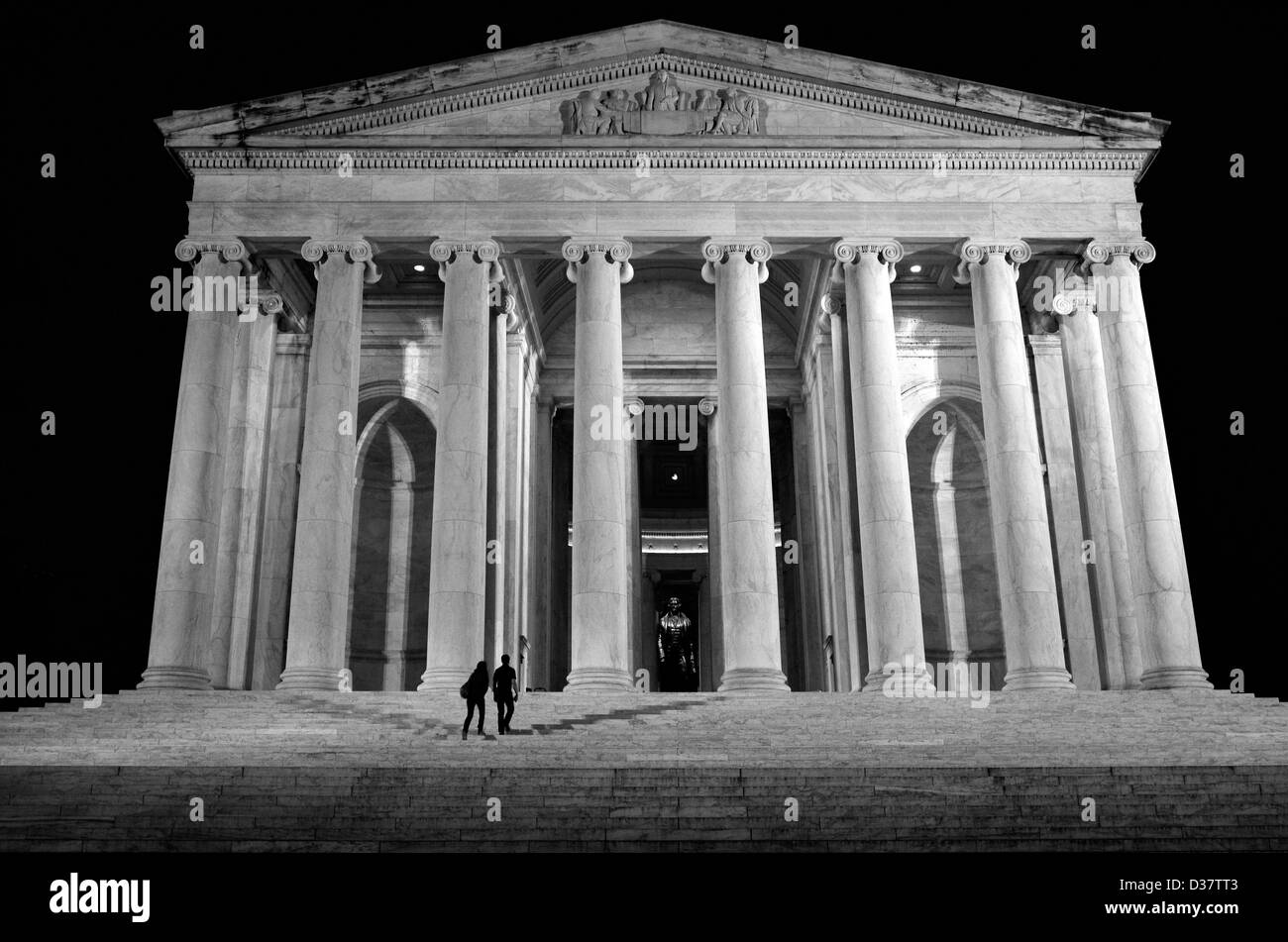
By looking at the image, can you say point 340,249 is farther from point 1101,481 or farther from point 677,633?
point 677,633

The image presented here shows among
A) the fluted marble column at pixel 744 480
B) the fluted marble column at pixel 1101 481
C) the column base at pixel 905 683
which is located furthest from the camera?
the fluted marble column at pixel 1101 481

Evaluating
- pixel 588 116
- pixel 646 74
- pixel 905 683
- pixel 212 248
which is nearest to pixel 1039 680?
pixel 905 683

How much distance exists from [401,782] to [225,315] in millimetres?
22406

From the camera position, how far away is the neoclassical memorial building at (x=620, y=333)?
37.9 meters

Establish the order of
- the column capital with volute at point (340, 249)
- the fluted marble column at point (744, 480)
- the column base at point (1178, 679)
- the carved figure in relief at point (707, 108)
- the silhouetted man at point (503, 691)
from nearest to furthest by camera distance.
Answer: the silhouetted man at point (503, 691), the column base at point (1178, 679), the fluted marble column at point (744, 480), the column capital with volute at point (340, 249), the carved figure in relief at point (707, 108)

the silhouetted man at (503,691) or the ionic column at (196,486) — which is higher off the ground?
the ionic column at (196,486)

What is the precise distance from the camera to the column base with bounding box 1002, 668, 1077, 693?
37.0 meters

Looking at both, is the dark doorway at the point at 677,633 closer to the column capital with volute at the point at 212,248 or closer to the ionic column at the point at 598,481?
the ionic column at the point at 598,481

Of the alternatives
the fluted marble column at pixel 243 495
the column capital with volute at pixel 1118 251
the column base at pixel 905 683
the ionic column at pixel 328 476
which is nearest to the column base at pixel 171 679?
the ionic column at pixel 328 476

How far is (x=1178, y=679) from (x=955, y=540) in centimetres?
1624

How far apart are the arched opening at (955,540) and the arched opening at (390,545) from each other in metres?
21.7

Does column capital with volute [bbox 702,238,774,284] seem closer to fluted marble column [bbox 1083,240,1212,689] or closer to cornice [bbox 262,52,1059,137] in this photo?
cornice [bbox 262,52,1059,137]
